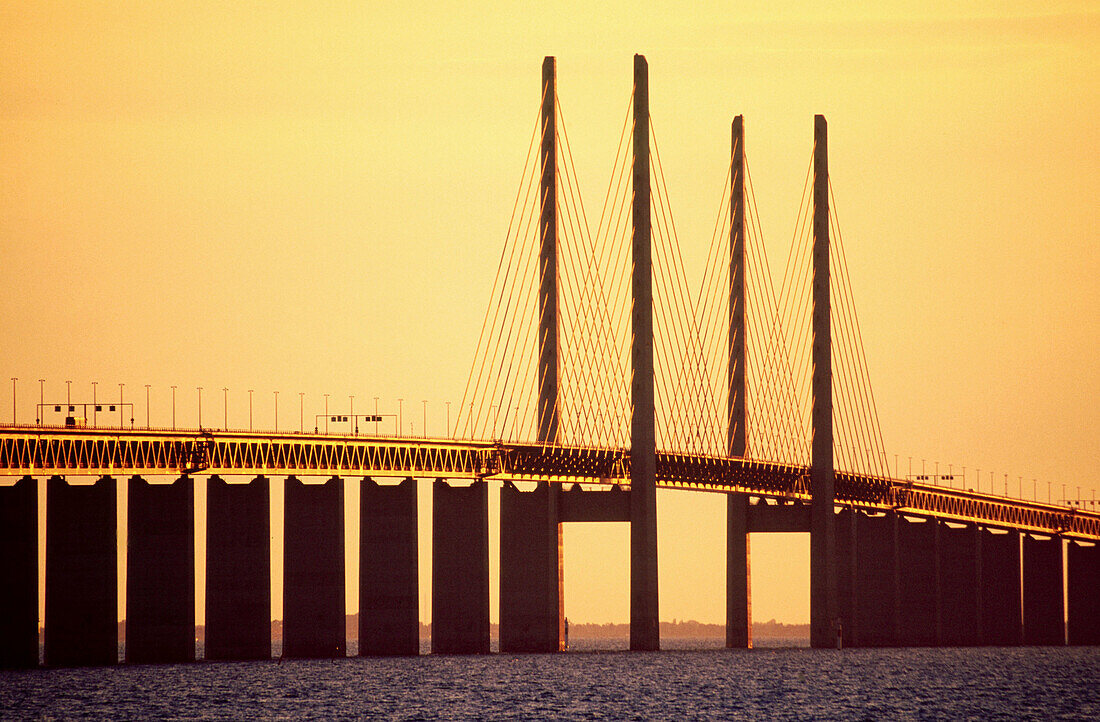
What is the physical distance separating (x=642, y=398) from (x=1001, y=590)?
66.6 metres

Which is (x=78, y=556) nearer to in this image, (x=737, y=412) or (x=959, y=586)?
(x=737, y=412)

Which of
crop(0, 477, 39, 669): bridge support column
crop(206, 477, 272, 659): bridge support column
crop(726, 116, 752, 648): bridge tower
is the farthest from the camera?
crop(726, 116, 752, 648): bridge tower

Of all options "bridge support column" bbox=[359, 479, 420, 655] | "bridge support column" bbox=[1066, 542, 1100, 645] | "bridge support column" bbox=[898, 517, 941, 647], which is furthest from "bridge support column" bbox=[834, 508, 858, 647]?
"bridge support column" bbox=[1066, 542, 1100, 645]

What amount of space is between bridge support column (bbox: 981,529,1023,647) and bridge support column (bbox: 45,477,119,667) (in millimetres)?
79686

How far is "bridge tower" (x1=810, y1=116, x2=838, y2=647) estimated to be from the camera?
126 metres

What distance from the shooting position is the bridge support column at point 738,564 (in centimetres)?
13062

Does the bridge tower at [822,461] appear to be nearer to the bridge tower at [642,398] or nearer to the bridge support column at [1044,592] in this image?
the bridge tower at [642,398]

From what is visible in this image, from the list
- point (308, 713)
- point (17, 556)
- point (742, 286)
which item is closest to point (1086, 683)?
point (742, 286)

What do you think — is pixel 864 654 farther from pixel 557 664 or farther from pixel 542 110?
pixel 542 110

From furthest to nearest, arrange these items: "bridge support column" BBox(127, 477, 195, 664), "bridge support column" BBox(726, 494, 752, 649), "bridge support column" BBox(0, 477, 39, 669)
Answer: "bridge support column" BBox(726, 494, 752, 649), "bridge support column" BBox(127, 477, 195, 664), "bridge support column" BBox(0, 477, 39, 669)

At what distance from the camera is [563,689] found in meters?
86.8

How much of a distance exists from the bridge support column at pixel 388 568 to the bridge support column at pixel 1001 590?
62.6 meters

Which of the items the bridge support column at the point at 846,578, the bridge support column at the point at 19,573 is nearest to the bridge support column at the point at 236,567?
the bridge support column at the point at 19,573

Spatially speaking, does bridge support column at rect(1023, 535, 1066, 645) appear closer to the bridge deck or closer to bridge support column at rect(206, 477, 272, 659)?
the bridge deck
